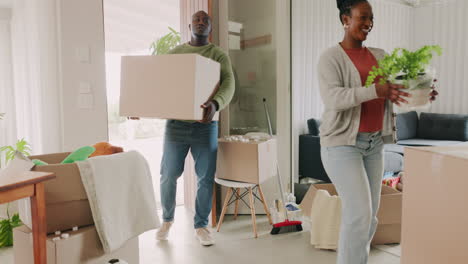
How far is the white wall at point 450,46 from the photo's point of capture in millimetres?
5473

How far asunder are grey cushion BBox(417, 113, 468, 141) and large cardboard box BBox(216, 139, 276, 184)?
11.2 feet

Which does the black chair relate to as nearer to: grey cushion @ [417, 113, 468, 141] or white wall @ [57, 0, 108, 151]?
grey cushion @ [417, 113, 468, 141]

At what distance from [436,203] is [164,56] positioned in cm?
158

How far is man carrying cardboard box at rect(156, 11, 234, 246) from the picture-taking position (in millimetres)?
2521

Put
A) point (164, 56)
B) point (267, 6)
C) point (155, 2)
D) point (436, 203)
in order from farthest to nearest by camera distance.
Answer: point (155, 2) < point (267, 6) < point (164, 56) < point (436, 203)

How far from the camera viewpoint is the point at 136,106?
2.27m

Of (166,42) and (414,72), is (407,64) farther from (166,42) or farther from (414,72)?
(166,42)

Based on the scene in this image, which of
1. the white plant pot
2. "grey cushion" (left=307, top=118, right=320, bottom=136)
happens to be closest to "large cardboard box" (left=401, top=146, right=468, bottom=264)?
the white plant pot

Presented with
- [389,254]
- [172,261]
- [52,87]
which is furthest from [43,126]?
[389,254]

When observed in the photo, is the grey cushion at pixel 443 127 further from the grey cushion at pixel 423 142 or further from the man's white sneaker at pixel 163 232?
the man's white sneaker at pixel 163 232

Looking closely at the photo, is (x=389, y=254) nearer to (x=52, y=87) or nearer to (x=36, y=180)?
(x=36, y=180)

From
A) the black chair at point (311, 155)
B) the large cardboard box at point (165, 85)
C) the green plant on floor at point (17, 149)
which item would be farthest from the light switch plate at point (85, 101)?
the black chair at point (311, 155)

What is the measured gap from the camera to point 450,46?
560cm

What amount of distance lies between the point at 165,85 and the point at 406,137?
13.7 feet
